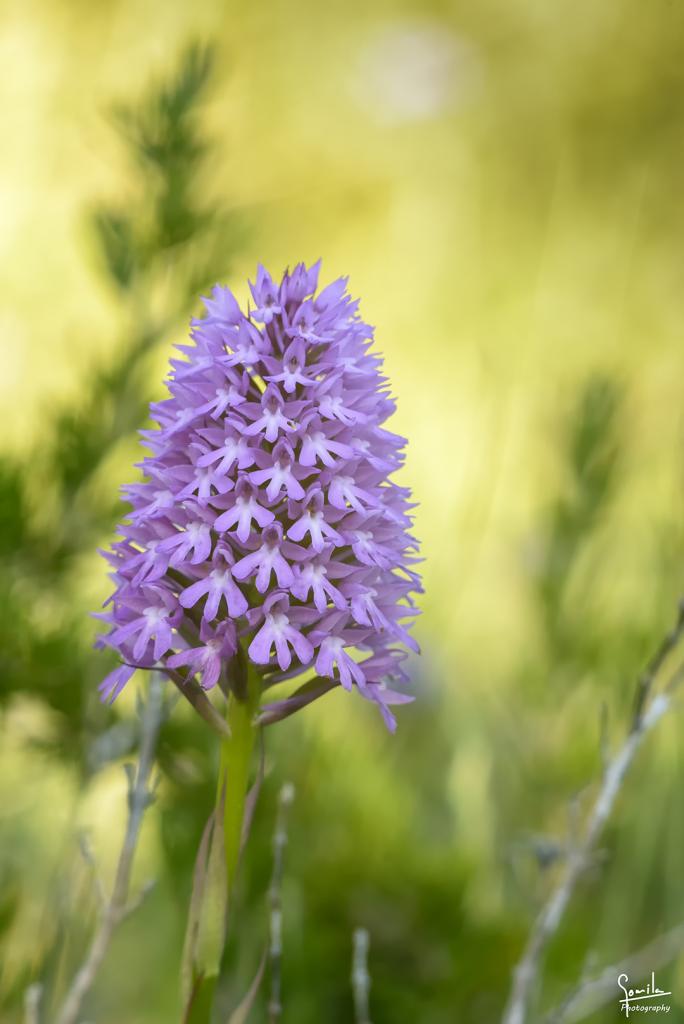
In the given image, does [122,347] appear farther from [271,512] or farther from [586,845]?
[586,845]

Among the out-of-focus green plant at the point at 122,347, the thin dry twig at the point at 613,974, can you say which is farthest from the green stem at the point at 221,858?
the out-of-focus green plant at the point at 122,347

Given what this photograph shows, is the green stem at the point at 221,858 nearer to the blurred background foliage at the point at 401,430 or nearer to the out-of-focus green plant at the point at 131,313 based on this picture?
the blurred background foliage at the point at 401,430

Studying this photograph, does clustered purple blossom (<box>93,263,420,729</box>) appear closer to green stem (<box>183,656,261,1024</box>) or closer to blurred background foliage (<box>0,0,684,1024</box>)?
green stem (<box>183,656,261,1024</box>)

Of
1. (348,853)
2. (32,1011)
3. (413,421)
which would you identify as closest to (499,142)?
(413,421)

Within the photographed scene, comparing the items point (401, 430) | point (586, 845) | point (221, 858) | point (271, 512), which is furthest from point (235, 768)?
point (401, 430)

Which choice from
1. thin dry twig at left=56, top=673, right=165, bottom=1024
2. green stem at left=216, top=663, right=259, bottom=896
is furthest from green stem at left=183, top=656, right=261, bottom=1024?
thin dry twig at left=56, top=673, right=165, bottom=1024

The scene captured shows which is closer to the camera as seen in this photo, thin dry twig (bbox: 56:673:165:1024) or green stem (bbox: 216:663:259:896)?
green stem (bbox: 216:663:259:896)
